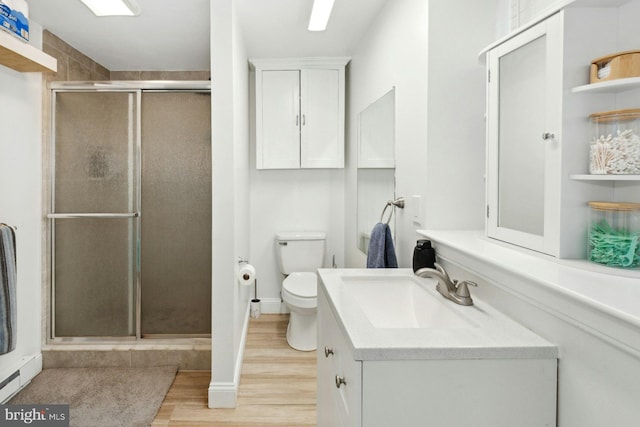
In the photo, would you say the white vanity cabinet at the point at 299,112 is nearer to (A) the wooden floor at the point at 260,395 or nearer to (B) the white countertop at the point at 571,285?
(A) the wooden floor at the point at 260,395

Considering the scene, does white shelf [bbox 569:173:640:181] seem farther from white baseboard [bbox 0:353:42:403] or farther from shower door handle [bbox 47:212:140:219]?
white baseboard [bbox 0:353:42:403]

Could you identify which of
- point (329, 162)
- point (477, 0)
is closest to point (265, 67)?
point (329, 162)

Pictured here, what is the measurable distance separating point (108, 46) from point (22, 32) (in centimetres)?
106

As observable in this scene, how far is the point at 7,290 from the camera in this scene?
2.19 meters

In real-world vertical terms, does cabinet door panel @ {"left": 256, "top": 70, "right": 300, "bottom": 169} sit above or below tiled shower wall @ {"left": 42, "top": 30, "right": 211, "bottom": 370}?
above

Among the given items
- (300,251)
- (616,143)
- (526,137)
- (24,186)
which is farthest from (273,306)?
(616,143)

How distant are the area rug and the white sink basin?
55.7 inches

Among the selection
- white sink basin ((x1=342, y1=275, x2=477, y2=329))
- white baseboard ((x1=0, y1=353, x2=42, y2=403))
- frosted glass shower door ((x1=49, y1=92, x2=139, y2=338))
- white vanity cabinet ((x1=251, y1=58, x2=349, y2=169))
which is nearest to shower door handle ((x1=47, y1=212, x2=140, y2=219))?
frosted glass shower door ((x1=49, y1=92, x2=139, y2=338))

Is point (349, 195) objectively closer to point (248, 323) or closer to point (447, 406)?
point (248, 323)

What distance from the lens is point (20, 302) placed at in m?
2.52

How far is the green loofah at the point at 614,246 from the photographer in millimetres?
1002

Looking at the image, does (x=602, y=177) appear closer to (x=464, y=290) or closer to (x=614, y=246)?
(x=614, y=246)

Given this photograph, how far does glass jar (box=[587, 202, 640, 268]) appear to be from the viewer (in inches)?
39.5

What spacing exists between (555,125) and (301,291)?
2.23 m
